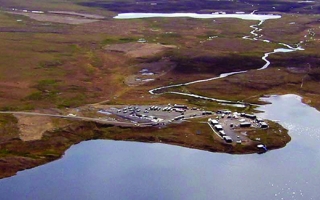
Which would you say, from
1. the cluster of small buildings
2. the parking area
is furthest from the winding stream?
the cluster of small buildings

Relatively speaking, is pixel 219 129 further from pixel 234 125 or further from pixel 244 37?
pixel 244 37

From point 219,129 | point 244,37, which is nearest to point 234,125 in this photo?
point 219,129

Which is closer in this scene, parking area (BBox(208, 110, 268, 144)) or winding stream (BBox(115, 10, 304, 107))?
parking area (BBox(208, 110, 268, 144))

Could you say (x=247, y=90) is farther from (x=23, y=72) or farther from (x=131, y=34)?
(x=131, y=34)

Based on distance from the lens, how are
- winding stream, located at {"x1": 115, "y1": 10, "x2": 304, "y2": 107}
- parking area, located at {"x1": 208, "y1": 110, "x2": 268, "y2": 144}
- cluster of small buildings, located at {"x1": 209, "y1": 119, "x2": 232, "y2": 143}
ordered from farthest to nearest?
winding stream, located at {"x1": 115, "y1": 10, "x2": 304, "y2": 107}
parking area, located at {"x1": 208, "y1": 110, "x2": 268, "y2": 144}
cluster of small buildings, located at {"x1": 209, "y1": 119, "x2": 232, "y2": 143}

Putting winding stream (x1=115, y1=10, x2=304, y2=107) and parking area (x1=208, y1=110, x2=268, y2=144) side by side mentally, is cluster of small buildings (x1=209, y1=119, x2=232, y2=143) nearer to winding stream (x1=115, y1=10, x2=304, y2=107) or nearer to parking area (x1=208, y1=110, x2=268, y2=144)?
parking area (x1=208, y1=110, x2=268, y2=144)

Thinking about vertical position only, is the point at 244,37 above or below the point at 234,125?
above

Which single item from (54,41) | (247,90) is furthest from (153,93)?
(54,41)

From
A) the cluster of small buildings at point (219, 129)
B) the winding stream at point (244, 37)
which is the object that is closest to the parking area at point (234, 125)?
the cluster of small buildings at point (219, 129)

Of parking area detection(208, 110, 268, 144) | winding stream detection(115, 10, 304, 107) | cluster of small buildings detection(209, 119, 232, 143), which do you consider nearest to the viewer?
cluster of small buildings detection(209, 119, 232, 143)

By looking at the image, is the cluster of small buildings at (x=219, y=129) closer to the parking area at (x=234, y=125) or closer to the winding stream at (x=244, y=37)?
the parking area at (x=234, y=125)

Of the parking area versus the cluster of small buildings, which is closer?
the cluster of small buildings
